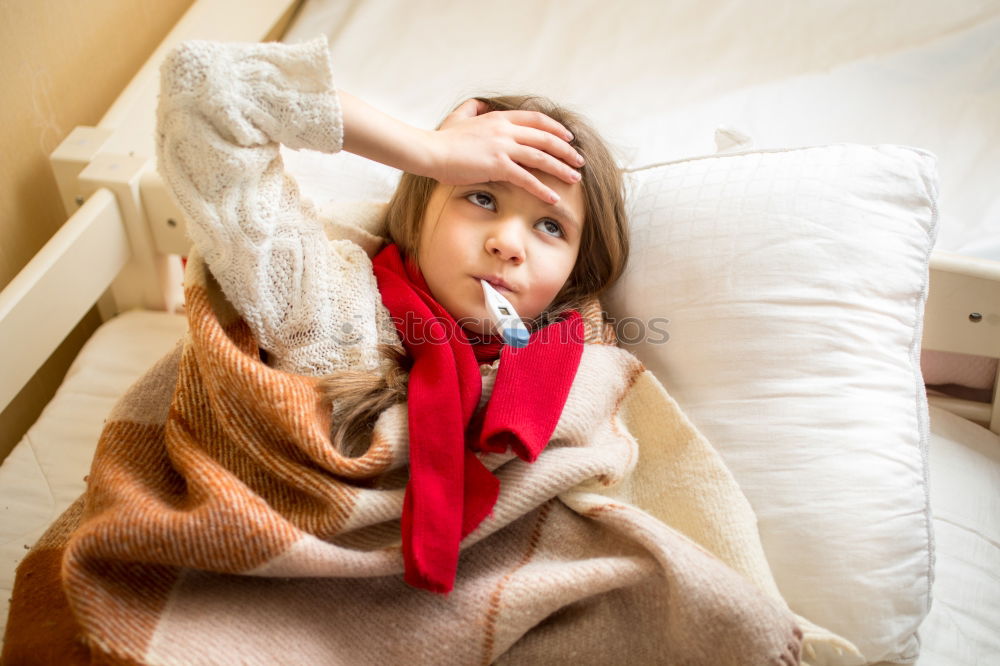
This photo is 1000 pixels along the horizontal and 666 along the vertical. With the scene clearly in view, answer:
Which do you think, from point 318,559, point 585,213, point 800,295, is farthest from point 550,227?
point 318,559

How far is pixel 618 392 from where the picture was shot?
0.88 m

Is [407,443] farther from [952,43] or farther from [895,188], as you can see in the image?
[952,43]

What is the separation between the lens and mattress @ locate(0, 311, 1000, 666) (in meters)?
0.88

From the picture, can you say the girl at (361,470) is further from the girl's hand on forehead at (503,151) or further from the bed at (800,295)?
the bed at (800,295)

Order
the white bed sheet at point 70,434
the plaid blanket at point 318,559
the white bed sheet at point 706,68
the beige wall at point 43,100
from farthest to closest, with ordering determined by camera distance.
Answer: the white bed sheet at point 706,68, the beige wall at point 43,100, the white bed sheet at point 70,434, the plaid blanket at point 318,559

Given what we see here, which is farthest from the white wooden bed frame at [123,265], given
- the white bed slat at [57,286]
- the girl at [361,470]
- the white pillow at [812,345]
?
the girl at [361,470]

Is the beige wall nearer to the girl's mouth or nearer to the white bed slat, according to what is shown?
the white bed slat

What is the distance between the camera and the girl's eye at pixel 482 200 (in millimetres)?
867

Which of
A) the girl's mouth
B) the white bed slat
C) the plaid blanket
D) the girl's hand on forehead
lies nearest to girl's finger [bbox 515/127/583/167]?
the girl's hand on forehead

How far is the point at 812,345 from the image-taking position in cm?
90

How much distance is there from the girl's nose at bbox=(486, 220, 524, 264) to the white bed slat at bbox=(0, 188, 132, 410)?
529mm

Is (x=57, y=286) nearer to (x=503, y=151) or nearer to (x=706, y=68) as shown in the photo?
(x=503, y=151)

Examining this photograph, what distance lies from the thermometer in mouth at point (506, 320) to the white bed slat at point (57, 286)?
53 cm

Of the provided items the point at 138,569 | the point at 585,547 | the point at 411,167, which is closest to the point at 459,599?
the point at 585,547
